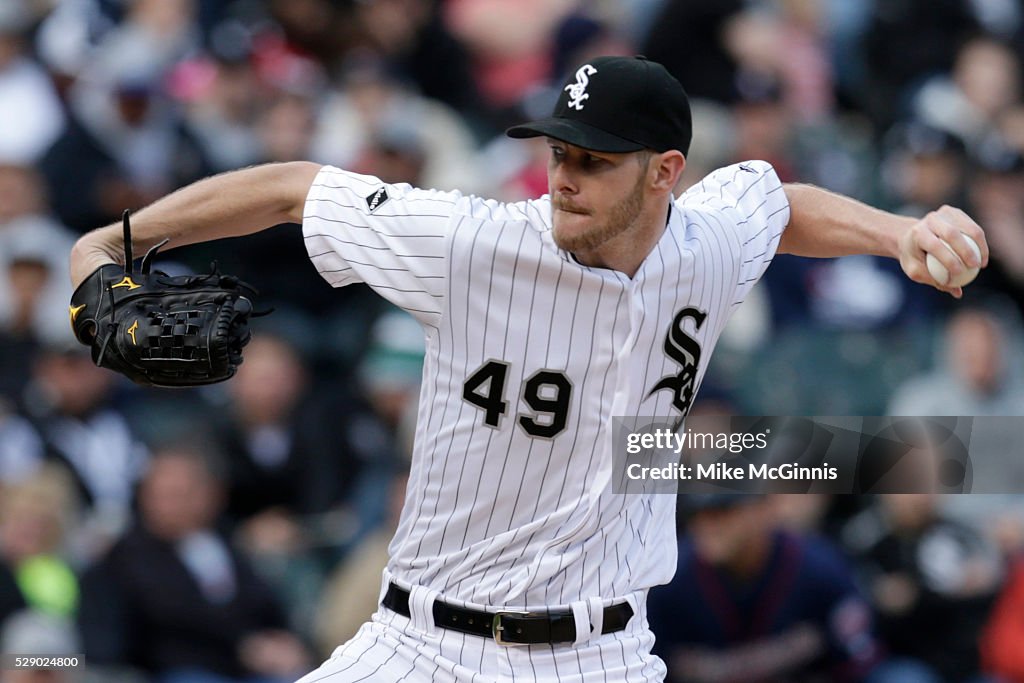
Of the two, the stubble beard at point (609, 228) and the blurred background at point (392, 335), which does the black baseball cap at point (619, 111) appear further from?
the blurred background at point (392, 335)

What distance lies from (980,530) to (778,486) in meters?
1.21

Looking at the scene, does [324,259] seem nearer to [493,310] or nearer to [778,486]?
[493,310]

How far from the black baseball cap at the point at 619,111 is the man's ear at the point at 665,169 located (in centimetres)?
2

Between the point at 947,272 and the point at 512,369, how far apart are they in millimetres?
1056

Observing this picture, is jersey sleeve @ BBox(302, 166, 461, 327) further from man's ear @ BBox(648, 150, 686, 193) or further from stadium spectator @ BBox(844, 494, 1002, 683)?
stadium spectator @ BBox(844, 494, 1002, 683)

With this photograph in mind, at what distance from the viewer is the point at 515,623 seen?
3.67 meters

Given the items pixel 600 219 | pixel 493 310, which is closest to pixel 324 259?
pixel 493 310

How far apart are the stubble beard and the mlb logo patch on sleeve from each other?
427 millimetres

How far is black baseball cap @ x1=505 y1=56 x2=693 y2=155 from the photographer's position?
139 inches

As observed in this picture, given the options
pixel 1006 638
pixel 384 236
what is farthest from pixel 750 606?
pixel 384 236

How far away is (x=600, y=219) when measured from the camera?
3596mm

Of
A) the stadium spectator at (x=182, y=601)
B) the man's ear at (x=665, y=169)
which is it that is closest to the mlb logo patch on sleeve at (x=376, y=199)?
the man's ear at (x=665, y=169)

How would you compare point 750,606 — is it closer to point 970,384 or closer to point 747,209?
point 970,384

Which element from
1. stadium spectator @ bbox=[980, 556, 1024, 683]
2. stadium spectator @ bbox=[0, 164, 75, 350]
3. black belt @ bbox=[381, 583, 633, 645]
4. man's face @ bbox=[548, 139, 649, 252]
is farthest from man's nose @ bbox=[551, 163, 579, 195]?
stadium spectator @ bbox=[980, 556, 1024, 683]
